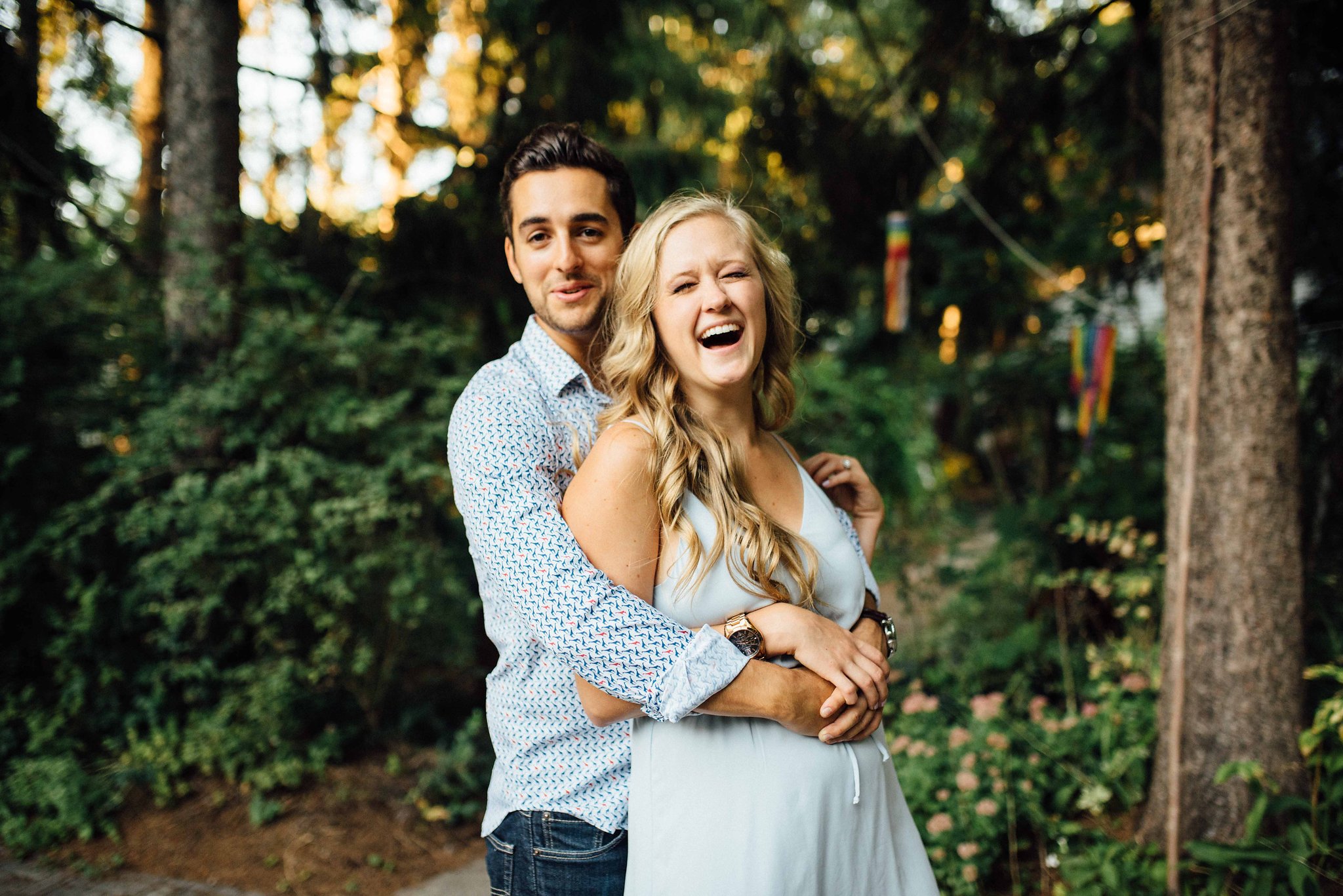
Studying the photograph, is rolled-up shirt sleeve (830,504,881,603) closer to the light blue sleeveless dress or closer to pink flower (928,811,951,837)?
the light blue sleeveless dress

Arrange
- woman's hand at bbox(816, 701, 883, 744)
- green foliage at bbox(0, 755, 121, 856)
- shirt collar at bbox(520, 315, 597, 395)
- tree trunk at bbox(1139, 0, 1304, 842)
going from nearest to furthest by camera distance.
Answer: woman's hand at bbox(816, 701, 883, 744) → shirt collar at bbox(520, 315, 597, 395) → tree trunk at bbox(1139, 0, 1304, 842) → green foliage at bbox(0, 755, 121, 856)

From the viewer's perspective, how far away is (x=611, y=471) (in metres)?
1.31

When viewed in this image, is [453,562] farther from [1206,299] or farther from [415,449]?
[1206,299]

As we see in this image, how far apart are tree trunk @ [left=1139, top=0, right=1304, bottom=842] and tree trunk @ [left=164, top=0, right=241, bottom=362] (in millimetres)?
4072

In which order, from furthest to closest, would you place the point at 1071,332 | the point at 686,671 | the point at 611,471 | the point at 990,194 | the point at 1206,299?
the point at 1071,332 → the point at 990,194 → the point at 1206,299 → the point at 611,471 → the point at 686,671

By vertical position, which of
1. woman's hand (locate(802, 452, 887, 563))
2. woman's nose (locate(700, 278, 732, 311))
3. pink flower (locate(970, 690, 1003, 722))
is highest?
woman's nose (locate(700, 278, 732, 311))

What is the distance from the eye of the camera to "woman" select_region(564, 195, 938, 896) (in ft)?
4.21

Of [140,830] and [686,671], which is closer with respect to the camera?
[686,671]

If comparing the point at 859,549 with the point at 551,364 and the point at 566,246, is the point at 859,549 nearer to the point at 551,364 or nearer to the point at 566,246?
the point at 551,364

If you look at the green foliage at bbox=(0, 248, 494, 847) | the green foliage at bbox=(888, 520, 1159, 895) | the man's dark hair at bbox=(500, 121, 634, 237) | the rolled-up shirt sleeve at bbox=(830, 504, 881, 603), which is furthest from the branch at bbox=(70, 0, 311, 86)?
the green foliage at bbox=(888, 520, 1159, 895)

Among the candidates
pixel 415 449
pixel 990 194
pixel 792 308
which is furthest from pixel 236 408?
pixel 990 194

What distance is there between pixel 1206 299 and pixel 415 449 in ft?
10.7

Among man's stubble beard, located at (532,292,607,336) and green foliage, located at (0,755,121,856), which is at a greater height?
man's stubble beard, located at (532,292,607,336)

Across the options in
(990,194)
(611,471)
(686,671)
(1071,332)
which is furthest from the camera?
(1071,332)
